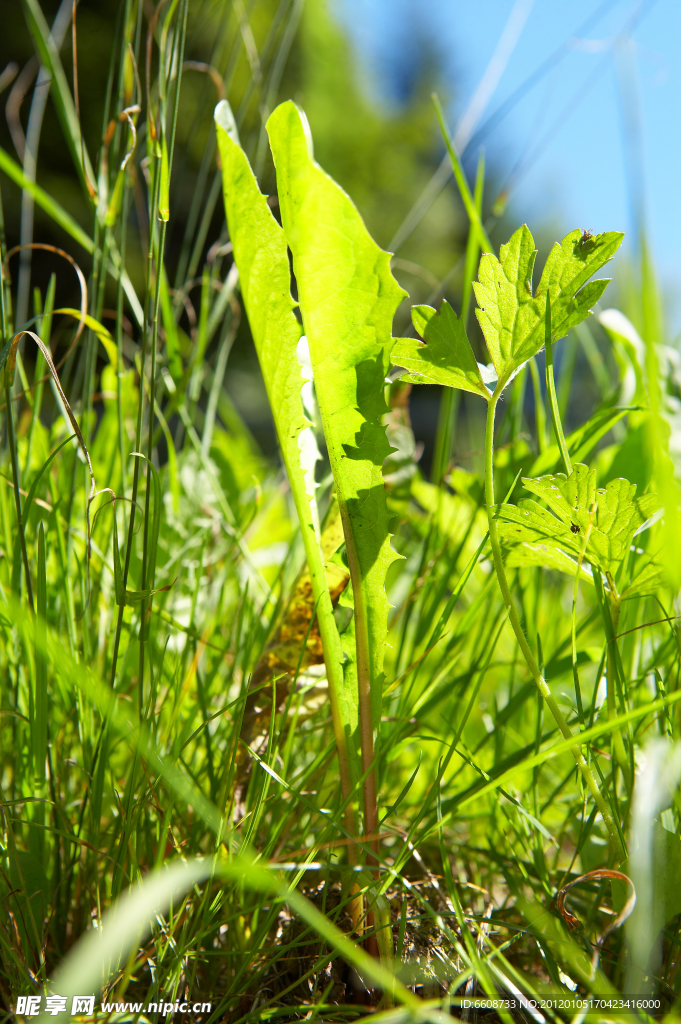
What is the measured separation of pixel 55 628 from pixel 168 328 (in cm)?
22

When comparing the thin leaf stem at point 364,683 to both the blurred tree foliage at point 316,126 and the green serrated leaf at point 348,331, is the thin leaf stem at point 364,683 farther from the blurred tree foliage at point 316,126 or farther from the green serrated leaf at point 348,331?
the blurred tree foliage at point 316,126

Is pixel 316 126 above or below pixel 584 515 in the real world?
above

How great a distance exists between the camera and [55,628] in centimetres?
40

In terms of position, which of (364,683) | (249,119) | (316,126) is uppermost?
(316,126)

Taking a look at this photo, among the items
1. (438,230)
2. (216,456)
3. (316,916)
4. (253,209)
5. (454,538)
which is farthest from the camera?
(438,230)

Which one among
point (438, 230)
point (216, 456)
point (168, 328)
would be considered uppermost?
point (438, 230)

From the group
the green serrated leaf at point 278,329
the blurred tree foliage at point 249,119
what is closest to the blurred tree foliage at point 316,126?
the blurred tree foliage at point 249,119

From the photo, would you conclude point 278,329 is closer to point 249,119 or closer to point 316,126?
point 249,119

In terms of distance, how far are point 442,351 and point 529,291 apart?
0.14 feet

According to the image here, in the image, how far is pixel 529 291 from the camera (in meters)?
0.25

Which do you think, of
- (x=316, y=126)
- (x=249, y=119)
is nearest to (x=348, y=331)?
(x=249, y=119)

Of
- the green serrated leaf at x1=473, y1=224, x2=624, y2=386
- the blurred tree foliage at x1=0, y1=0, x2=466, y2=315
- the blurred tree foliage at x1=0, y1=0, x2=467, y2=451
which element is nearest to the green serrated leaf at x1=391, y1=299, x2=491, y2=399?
the green serrated leaf at x1=473, y1=224, x2=624, y2=386

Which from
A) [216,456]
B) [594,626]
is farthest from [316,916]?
[216,456]

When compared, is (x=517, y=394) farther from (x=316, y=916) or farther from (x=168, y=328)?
(x=316, y=916)
